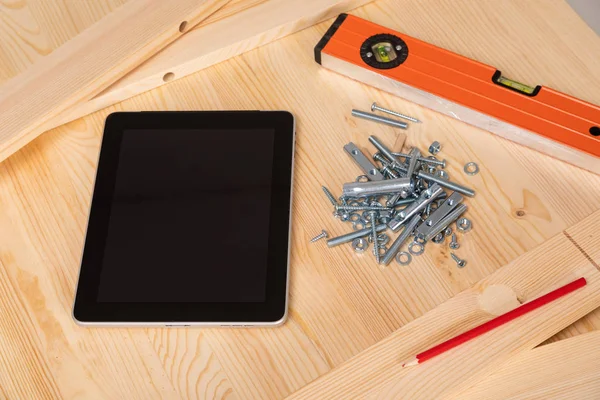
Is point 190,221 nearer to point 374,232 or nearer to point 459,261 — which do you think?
point 374,232

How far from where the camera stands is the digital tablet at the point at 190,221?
0.89 metres

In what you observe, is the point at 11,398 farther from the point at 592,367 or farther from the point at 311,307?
the point at 592,367

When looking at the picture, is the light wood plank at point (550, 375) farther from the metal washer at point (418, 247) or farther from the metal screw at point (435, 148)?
the metal screw at point (435, 148)

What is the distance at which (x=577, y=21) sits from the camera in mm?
1107

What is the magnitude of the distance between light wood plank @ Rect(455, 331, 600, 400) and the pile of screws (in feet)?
0.53

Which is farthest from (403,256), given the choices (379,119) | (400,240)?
(379,119)

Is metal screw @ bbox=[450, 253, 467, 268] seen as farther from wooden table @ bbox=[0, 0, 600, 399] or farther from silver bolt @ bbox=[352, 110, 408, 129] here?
silver bolt @ bbox=[352, 110, 408, 129]

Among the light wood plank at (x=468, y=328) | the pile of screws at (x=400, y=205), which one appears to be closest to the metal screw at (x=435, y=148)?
the pile of screws at (x=400, y=205)

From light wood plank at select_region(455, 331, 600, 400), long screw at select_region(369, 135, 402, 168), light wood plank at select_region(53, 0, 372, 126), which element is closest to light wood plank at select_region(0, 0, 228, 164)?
light wood plank at select_region(53, 0, 372, 126)

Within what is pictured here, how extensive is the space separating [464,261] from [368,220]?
0.49ft

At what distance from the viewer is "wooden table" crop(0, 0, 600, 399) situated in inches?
34.5

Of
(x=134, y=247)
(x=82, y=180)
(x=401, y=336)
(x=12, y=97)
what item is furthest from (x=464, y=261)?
(x=12, y=97)

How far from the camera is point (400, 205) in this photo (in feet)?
3.24

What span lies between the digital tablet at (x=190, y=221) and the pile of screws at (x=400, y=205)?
10cm
